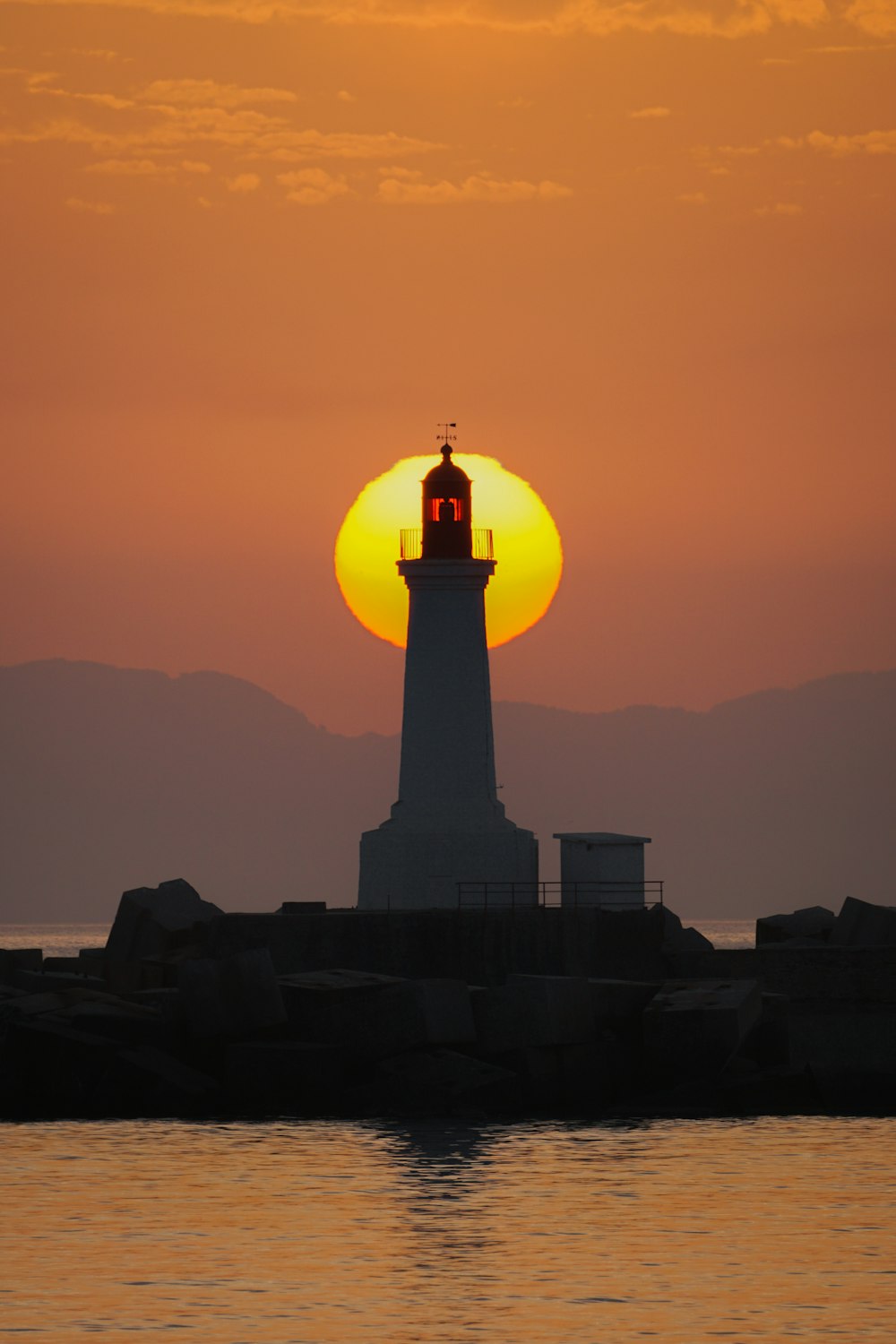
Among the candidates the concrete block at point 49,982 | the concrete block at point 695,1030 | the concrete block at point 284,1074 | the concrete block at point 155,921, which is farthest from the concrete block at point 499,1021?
the concrete block at point 155,921

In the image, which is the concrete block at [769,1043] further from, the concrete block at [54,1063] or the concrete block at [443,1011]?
the concrete block at [54,1063]

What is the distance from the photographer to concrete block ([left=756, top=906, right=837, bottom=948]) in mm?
40312

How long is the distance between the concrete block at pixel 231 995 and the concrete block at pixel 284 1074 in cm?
33

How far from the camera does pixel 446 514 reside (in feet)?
127

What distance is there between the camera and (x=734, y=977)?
33781 mm

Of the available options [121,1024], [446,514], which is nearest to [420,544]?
[446,514]

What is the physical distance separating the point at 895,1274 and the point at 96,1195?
27.0 ft

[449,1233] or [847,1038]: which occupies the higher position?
[847,1038]

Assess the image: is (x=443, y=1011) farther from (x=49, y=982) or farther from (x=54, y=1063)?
(x=49, y=982)

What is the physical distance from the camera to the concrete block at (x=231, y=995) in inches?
1188

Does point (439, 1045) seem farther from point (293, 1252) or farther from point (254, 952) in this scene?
point (293, 1252)

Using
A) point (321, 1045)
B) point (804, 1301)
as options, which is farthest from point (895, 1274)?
point (321, 1045)

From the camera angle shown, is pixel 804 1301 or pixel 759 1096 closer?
pixel 804 1301

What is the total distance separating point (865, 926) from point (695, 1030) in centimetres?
→ 803
